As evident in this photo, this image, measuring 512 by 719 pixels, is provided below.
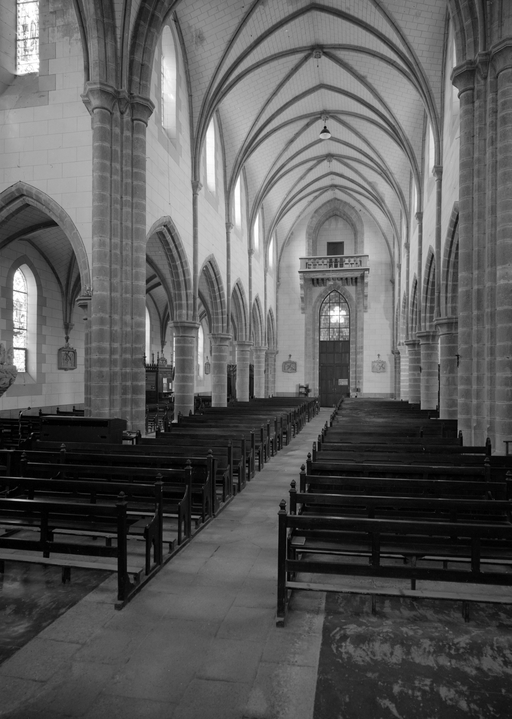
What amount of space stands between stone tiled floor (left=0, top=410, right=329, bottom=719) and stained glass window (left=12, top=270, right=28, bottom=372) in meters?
15.9

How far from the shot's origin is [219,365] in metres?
23.4

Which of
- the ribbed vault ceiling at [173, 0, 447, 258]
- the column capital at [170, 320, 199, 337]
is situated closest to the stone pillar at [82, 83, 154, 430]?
the ribbed vault ceiling at [173, 0, 447, 258]

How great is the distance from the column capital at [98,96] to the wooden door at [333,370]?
2656 centimetres

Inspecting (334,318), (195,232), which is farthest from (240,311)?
(334,318)

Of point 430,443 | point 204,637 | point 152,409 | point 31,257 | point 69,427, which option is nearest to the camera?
point 204,637

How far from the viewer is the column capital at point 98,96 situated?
12500 mm

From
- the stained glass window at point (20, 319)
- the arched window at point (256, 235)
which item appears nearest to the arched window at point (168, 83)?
the stained glass window at point (20, 319)

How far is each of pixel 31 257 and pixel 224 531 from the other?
16660mm

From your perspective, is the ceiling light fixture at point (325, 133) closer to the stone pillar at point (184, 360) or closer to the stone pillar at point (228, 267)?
the stone pillar at point (228, 267)

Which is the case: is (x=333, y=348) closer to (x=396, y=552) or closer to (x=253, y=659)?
(x=396, y=552)

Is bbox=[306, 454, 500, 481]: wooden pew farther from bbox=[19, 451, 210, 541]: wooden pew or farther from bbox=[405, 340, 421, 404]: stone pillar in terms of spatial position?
bbox=[405, 340, 421, 404]: stone pillar

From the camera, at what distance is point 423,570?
4293mm

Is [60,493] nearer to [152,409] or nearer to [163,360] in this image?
[152,409]

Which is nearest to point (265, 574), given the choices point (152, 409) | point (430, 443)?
point (430, 443)
